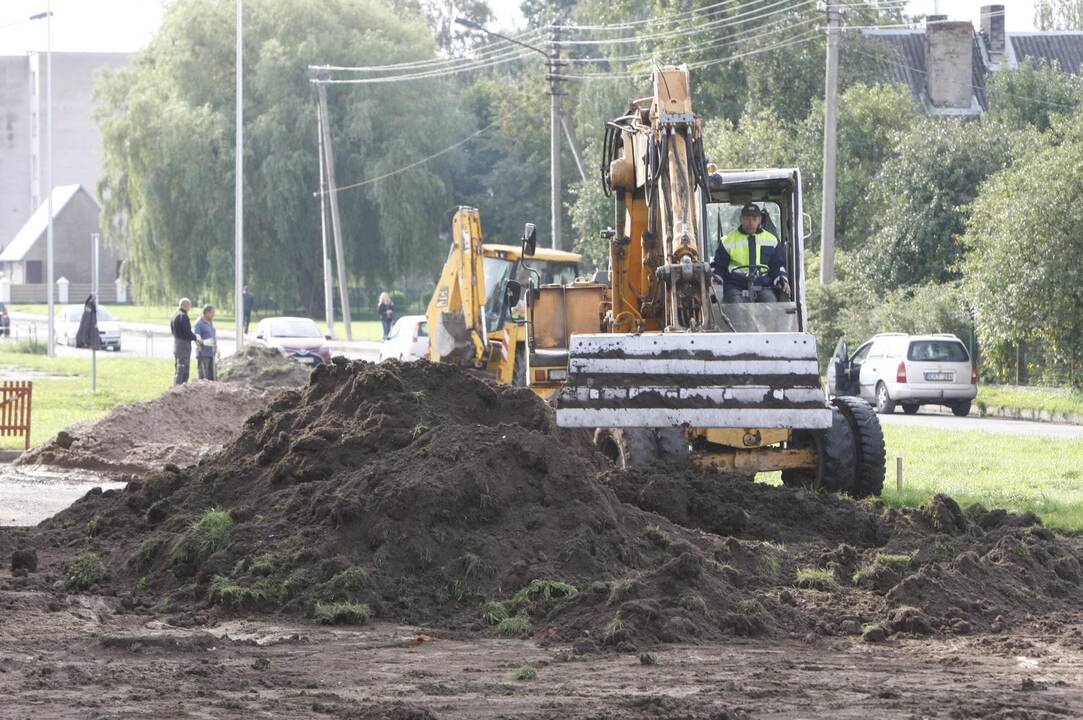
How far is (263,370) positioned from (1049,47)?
49.1 meters

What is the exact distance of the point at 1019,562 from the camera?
1055 centimetres

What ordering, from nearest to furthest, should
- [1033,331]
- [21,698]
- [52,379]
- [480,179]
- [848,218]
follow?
1. [21,698]
2. [1033,331]
3. [52,379]
4. [848,218]
5. [480,179]

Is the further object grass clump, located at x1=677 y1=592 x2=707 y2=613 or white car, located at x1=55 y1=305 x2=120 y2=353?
white car, located at x1=55 y1=305 x2=120 y2=353

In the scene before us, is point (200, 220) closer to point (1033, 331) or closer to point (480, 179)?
point (480, 179)

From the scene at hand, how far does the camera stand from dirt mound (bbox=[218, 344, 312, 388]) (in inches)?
1105

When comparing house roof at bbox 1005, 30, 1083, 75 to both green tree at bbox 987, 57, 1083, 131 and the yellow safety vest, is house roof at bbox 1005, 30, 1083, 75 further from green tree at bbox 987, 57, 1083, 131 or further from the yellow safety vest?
the yellow safety vest

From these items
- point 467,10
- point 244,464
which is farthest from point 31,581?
point 467,10

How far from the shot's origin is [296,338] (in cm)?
4162

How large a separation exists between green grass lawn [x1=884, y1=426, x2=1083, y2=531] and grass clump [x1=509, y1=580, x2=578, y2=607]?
19.3ft

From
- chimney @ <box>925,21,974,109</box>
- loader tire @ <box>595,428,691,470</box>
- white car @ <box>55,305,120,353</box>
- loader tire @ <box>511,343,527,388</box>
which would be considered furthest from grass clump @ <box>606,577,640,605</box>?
chimney @ <box>925,21,974,109</box>

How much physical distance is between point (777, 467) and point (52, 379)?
28.3m

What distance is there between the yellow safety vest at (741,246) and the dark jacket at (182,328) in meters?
17.2

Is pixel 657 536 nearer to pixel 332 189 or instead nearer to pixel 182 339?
pixel 182 339

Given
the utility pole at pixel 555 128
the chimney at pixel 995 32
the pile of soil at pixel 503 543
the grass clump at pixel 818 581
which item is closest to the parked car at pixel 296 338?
the utility pole at pixel 555 128
